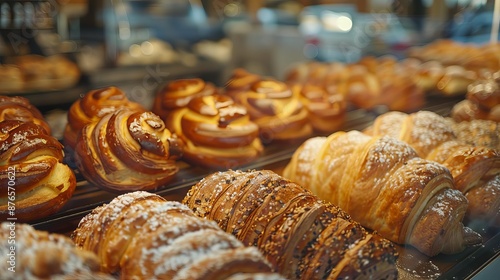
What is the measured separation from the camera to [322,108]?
3896 millimetres

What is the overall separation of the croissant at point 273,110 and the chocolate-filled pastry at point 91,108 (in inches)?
35.9

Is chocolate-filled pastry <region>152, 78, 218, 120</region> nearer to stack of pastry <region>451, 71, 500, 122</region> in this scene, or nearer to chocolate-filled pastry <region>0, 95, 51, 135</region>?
chocolate-filled pastry <region>0, 95, 51, 135</region>

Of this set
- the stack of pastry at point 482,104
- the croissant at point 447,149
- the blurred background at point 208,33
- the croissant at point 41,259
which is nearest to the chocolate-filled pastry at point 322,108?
the croissant at point 447,149

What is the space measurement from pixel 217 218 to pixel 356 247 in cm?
58

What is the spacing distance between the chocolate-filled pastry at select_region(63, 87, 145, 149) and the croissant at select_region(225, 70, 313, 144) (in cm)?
91

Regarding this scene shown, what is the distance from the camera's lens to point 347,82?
480 cm

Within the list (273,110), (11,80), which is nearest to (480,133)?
(273,110)

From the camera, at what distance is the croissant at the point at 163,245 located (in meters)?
1.48

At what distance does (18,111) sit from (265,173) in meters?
1.42

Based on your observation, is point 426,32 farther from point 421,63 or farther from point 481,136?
point 481,136

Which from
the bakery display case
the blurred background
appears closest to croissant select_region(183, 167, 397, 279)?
the bakery display case

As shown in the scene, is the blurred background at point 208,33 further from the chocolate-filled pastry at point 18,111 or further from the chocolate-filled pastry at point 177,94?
the chocolate-filled pastry at point 18,111

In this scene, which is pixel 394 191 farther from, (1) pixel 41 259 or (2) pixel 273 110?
(1) pixel 41 259

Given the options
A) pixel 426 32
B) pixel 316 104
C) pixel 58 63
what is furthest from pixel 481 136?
pixel 58 63
